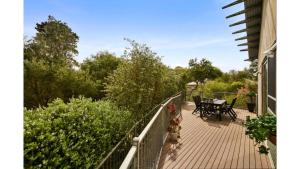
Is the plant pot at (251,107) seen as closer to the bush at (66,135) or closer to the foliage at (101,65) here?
the foliage at (101,65)

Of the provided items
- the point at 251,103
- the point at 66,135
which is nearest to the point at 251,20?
the point at 251,103

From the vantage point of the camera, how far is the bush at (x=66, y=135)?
8.34 feet

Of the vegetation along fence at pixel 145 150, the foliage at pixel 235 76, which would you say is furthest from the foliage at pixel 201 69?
the vegetation along fence at pixel 145 150

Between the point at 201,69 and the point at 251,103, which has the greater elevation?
the point at 201,69

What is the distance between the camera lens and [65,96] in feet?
42.9

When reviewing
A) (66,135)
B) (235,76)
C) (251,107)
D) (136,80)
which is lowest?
(251,107)

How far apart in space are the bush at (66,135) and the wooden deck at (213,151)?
1.34 m

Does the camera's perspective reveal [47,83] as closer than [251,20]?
No

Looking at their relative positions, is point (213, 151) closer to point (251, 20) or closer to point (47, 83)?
point (251, 20)

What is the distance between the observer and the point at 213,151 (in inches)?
208

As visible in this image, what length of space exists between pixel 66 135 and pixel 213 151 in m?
3.52

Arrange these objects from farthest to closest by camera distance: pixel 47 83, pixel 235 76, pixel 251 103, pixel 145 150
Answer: pixel 235 76, pixel 47 83, pixel 251 103, pixel 145 150
